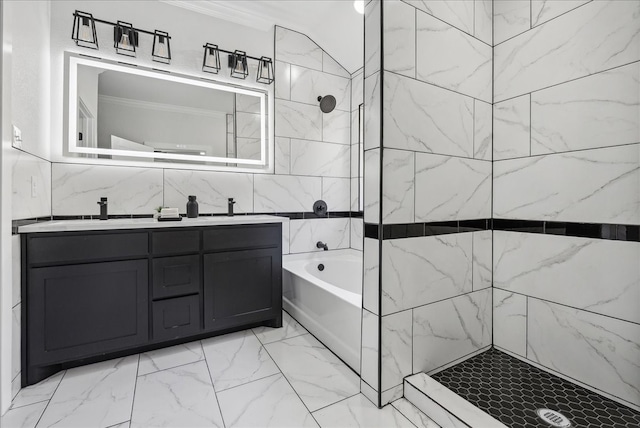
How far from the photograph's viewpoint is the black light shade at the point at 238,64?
2.61 metres

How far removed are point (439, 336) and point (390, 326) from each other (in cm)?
39

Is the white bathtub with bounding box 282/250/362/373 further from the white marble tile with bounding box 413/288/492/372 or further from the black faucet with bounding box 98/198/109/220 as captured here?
the black faucet with bounding box 98/198/109/220

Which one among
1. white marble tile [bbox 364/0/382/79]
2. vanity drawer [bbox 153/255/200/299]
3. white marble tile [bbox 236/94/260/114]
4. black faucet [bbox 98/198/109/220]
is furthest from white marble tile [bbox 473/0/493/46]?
black faucet [bbox 98/198/109/220]

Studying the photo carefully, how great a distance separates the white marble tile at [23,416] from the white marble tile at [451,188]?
206 centimetres

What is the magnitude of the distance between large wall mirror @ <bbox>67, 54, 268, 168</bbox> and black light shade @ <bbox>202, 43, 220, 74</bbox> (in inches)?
4.5

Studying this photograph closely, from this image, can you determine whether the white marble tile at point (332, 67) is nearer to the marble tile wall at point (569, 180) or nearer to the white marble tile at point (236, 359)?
the marble tile wall at point (569, 180)

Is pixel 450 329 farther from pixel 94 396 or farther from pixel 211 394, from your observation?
pixel 94 396

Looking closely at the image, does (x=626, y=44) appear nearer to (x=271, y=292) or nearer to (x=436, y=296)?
(x=436, y=296)

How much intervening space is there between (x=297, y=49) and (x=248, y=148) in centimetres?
112

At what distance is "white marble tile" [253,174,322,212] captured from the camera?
277 cm

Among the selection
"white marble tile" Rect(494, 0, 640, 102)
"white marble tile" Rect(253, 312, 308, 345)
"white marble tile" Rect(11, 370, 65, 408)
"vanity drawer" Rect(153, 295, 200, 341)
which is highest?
"white marble tile" Rect(494, 0, 640, 102)

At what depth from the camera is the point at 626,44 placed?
1.33m

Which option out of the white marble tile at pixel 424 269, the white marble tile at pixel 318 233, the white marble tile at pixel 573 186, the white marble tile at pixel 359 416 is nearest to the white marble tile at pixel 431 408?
the white marble tile at pixel 359 416

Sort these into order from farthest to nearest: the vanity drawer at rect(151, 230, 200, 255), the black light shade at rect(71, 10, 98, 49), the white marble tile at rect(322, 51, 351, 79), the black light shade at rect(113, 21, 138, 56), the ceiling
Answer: the white marble tile at rect(322, 51, 351, 79) → the ceiling → the black light shade at rect(113, 21, 138, 56) → the black light shade at rect(71, 10, 98, 49) → the vanity drawer at rect(151, 230, 200, 255)
